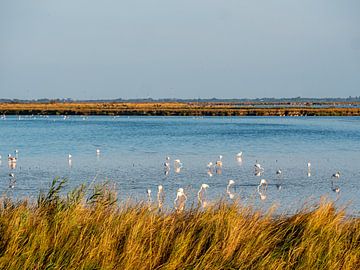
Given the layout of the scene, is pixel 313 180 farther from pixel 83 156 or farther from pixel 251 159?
pixel 83 156

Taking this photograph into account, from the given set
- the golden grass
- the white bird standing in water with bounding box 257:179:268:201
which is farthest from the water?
the golden grass

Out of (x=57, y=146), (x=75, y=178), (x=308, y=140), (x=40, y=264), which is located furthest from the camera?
(x=308, y=140)

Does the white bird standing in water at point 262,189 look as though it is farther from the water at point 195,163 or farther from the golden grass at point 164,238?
the golden grass at point 164,238

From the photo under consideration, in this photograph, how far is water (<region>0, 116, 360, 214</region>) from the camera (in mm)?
20391

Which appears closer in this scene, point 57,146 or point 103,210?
point 103,210

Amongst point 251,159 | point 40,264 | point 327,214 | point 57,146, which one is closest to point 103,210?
point 40,264

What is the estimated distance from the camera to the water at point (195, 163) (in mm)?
20391

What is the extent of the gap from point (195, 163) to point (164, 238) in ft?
76.8

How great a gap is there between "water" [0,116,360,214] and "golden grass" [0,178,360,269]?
100 inches

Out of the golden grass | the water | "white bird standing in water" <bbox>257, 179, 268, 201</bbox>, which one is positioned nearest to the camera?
the golden grass

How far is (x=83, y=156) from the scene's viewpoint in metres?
33.7

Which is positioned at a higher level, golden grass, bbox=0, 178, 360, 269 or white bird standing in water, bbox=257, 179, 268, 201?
golden grass, bbox=0, 178, 360, 269

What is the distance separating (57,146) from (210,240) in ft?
109

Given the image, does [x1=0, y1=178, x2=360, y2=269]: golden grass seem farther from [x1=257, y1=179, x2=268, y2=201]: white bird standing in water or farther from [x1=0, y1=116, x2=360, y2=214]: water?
[x1=257, y1=179, x2=268, y2=201]: white bird standing in water
